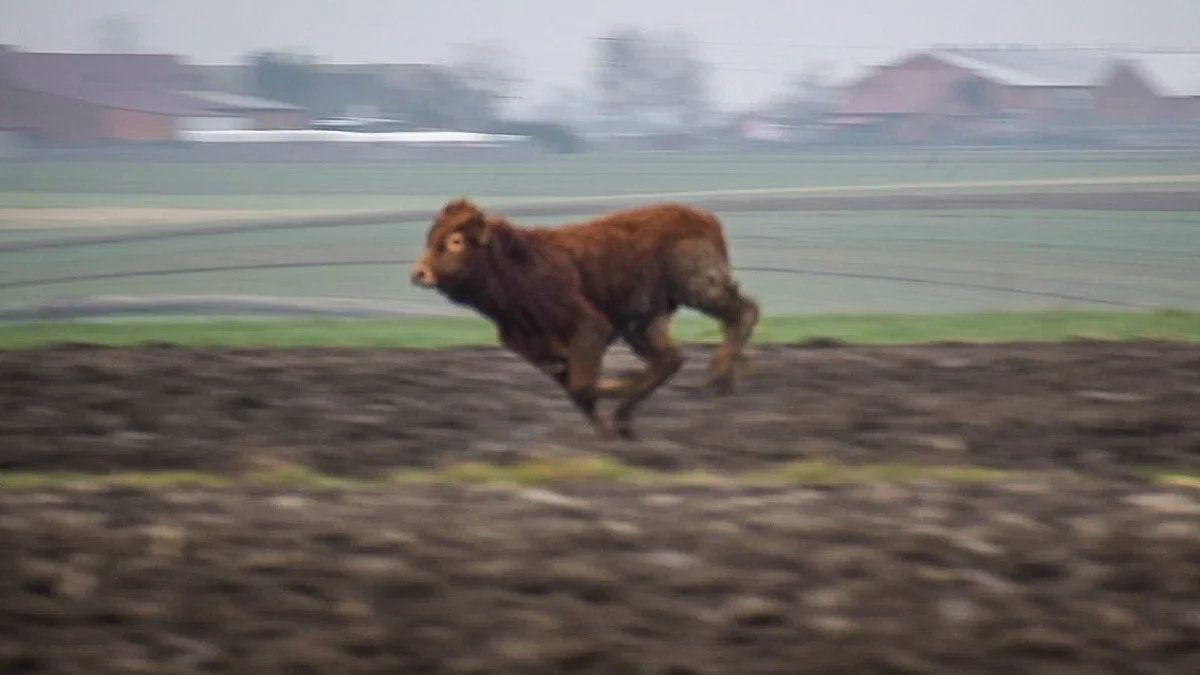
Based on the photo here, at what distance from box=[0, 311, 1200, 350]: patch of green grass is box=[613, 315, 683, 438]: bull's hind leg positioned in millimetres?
3607

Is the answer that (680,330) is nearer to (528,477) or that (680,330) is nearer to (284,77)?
(528,477)

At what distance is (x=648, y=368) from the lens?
11.6m

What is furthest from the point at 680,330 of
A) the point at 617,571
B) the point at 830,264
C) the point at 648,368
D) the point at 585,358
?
the point at 617,571

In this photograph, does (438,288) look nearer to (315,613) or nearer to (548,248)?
(548,248)

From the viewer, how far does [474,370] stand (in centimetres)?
1351

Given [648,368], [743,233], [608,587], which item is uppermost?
[743,233]

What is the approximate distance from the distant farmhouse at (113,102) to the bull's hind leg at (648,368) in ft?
57.6

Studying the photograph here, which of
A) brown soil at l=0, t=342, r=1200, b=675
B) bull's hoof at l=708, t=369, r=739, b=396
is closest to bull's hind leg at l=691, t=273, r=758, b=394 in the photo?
bull's hoof at l=708, t=369, r=739, b=396

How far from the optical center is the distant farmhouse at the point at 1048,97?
3017cm

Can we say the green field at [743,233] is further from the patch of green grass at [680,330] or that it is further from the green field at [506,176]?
the patch of green grass at [680,330]

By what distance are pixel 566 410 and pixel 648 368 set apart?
0.82m

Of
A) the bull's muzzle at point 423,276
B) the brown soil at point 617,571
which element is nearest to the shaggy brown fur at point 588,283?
the bull's muzzle at point 423,276

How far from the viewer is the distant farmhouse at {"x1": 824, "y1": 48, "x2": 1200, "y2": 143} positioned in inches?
1188

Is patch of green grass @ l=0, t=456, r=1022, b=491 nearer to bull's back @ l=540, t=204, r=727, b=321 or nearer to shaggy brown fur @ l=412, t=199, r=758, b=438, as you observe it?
shaggy brown fur @ l=412, t=199, r=758, b=438
